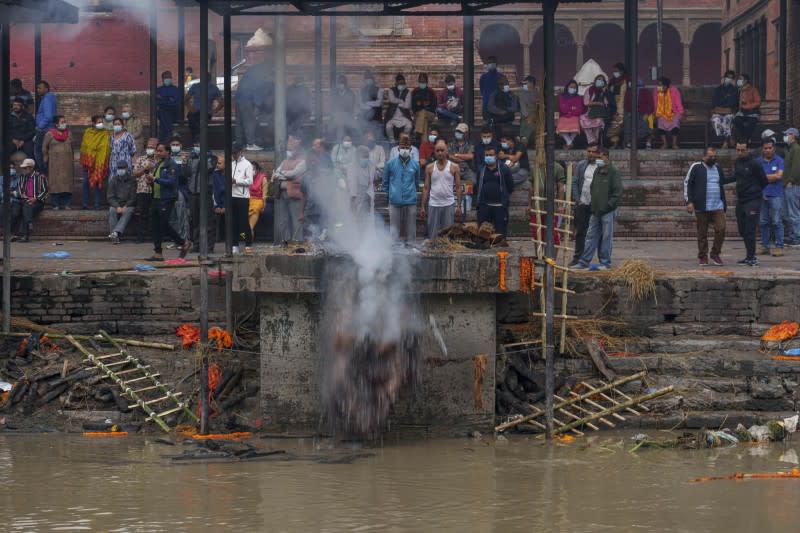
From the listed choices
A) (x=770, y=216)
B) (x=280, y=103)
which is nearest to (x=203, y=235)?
(x=280, y=103)

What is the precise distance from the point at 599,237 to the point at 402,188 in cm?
251

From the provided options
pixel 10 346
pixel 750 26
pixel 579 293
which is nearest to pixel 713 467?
pixel 579 293

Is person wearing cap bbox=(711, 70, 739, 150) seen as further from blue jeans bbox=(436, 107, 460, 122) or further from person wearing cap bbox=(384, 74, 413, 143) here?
person wearing cap bbox=(384, 74, 413, 143)

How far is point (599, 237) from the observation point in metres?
16.3

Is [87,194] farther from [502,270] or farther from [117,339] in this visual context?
[502,270]

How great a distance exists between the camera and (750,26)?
1495 inches

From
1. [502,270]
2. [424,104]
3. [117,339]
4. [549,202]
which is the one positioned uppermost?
[424,104]

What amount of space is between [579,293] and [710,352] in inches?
57.0

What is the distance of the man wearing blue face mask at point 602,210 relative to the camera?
16125 millimetres

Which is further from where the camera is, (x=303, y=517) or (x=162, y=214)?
(x=162, y=214)

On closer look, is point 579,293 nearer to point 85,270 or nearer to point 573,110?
point 85,270

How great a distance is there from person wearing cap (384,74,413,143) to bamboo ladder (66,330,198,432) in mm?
9090

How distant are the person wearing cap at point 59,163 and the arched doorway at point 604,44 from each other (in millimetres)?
26000

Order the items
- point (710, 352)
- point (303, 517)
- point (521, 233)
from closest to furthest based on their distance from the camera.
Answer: point (303, 517), point (710, 352), point (521, 233)
